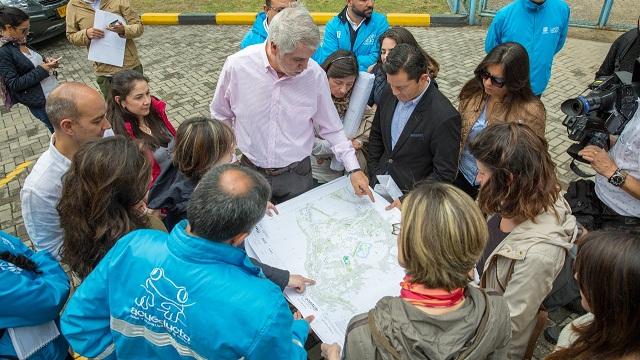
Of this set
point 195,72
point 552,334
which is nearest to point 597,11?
point 195,72

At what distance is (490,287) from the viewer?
7.01 ft

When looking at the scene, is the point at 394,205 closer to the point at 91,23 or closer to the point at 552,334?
the point at 552,334

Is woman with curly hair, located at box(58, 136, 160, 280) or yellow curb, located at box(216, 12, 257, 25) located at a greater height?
woman with curly hair, located at box(58, 136, 160, 280)

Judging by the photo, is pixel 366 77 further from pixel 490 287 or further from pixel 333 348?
pixel 333 348

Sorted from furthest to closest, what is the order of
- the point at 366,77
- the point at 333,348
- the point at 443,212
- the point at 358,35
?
the point at 358,35 → the point at 366,77 → the point at 333,348 → the point at 443,212

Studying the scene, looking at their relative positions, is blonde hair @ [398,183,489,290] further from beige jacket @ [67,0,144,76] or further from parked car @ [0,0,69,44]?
parked car @ [0,0,69,44]

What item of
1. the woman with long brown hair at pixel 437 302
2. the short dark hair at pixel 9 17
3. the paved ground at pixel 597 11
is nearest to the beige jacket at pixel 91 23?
the short dark hair at pixel 9 17

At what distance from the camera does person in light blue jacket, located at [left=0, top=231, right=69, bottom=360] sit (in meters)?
1.80

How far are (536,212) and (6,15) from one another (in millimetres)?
4840

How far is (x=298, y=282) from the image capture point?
210 centimetres

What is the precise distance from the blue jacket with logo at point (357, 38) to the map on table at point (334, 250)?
2.13 meters

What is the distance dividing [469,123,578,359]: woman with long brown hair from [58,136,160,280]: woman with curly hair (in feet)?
5.68

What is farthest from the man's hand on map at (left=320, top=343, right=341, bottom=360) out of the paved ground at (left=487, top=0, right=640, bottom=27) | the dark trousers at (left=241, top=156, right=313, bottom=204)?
the paved ground at (left=487, top=0, right=640, bottom=27)

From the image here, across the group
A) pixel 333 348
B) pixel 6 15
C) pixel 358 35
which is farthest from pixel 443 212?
pixel 6 15
